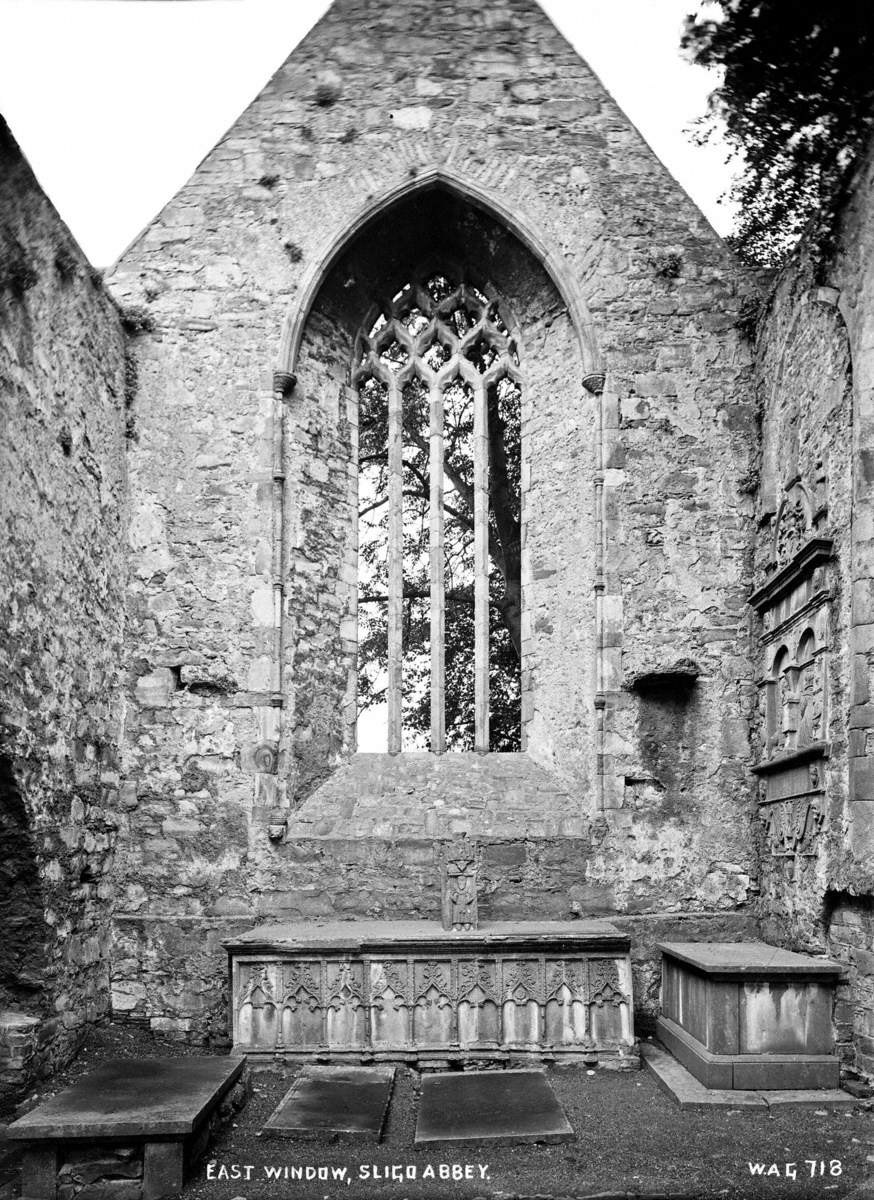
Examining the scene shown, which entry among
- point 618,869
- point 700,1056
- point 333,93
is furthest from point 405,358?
point 700,1056

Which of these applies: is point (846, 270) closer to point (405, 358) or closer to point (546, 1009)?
point (405, 358)

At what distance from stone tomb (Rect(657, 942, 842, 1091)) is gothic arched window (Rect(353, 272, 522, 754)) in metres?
2.71

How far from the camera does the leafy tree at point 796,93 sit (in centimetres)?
520

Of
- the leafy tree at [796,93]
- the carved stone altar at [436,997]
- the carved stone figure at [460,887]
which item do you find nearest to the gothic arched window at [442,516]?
the carved stone figure at [460,887]

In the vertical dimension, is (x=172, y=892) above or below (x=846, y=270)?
below

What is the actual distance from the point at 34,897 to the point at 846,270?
5.73 meters

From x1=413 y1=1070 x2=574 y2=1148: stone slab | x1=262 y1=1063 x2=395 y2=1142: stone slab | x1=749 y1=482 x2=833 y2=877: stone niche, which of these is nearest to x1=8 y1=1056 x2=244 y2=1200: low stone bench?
x1=262 y1=1063 x2=395 y2=1142: stone slab

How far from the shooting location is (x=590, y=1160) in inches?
183

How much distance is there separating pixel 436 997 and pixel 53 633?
3.03 m

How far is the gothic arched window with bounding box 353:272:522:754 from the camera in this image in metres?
8.12

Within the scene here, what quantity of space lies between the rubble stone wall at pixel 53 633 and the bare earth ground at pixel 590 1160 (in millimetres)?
1559

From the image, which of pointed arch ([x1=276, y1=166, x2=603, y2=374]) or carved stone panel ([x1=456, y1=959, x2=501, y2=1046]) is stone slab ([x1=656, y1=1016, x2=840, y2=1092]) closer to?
carved stone panel ([x1=456, y1=959, x2=501, y2=1046])

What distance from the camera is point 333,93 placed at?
8.53 metres

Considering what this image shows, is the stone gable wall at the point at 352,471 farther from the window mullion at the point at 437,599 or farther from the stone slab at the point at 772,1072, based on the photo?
the stone slab at the point at 772,1072
